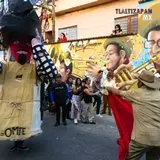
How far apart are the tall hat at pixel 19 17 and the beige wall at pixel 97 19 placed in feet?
28.3

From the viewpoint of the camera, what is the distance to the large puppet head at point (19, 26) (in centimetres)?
696

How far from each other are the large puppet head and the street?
5.52 ft

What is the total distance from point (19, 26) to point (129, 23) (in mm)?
9062

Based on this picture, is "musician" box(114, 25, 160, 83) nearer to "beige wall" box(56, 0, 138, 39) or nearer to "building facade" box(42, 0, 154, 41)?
"building facade" box(42, 0, 154, 41)

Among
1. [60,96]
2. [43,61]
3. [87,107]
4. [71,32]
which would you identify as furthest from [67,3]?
[43,61]

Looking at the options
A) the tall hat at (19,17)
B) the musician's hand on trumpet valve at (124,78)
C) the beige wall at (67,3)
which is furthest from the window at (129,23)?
the musician's hand on trumpet valve at (124,78)

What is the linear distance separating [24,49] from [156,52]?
5012 millimetres

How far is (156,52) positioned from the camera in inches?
448

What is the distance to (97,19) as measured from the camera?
A: 17.5m

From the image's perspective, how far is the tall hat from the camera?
695 cm

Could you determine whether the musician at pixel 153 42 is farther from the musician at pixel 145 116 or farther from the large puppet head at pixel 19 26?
the musician at pixel 145 116

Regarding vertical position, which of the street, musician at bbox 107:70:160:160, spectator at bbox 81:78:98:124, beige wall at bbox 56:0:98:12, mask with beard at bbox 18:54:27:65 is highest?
beige wall at bbox 56:0:98:12

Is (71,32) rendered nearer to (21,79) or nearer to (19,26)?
(21,79)

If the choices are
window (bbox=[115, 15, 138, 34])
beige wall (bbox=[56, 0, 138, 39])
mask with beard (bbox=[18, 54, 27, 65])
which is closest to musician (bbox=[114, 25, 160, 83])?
window (bbox=[115, 15, 138, 34])
